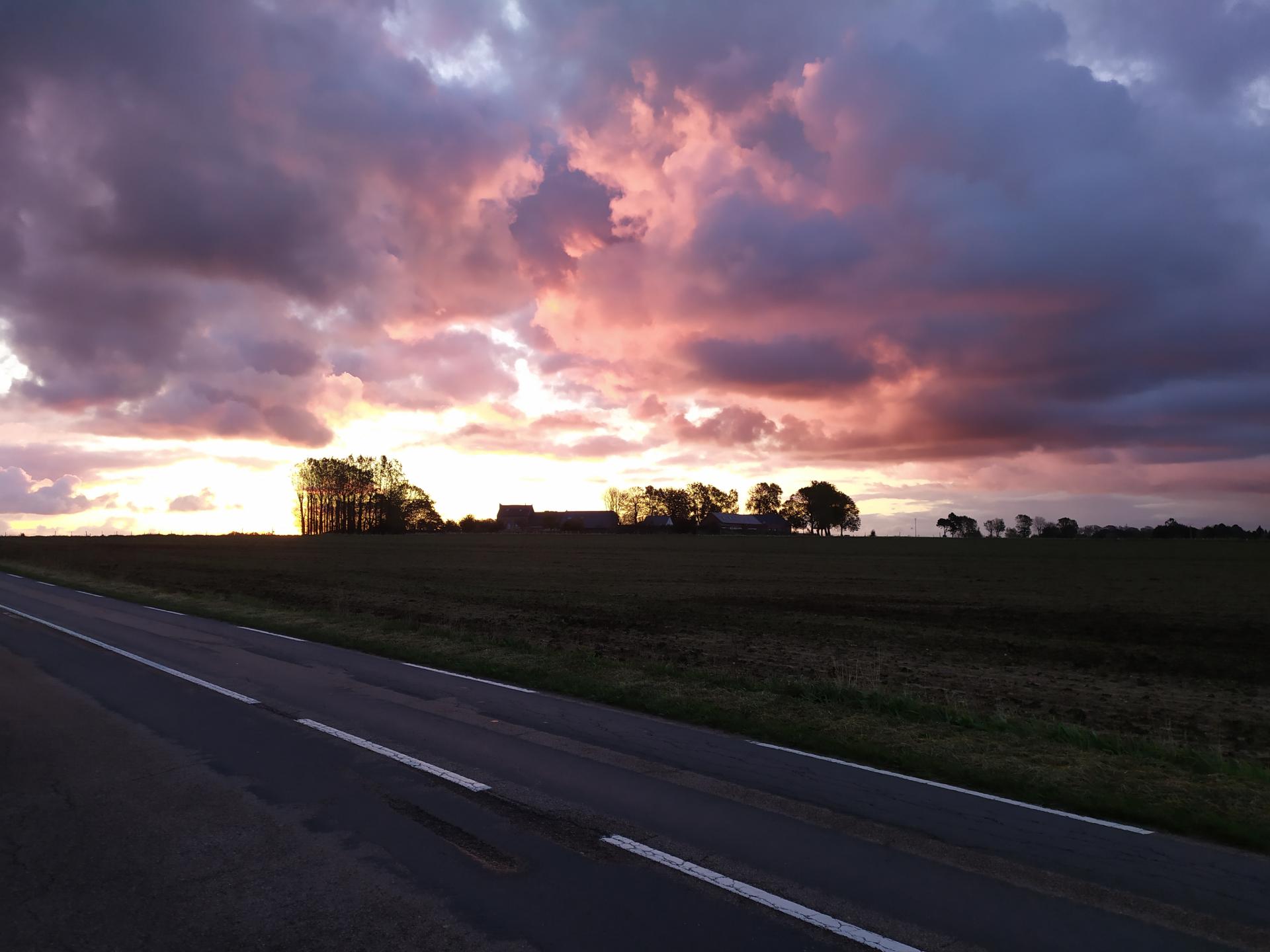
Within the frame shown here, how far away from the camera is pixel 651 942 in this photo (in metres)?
5.15

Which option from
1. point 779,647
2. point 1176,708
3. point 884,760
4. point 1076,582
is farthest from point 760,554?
point 884,760

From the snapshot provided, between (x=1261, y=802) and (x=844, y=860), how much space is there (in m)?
5.33

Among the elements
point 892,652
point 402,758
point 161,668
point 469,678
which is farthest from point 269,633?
point 892,652

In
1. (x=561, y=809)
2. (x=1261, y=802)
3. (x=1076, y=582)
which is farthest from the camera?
(x=1076, y=582)

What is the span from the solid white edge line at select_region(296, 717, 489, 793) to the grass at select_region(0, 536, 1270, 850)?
4402mm

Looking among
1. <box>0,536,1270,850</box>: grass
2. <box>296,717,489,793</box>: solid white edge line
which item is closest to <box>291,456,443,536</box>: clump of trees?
<box>0,536,1270,850</box>: grass

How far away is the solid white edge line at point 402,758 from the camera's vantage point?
841 cm

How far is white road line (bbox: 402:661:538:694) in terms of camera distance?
14.0m

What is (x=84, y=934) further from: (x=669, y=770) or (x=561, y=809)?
(x=669, y=770)

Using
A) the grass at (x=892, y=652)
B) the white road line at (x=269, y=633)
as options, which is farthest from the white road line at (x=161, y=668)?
the grass at (x=892, y=652)

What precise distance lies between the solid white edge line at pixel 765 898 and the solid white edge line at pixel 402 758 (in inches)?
83.6

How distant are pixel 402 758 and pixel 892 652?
1528 centimetres

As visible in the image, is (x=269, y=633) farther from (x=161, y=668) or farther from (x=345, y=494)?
(x=345, y=494)

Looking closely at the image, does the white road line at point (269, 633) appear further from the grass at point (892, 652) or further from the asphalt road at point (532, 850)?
the asphalt road at point (532, 850)
